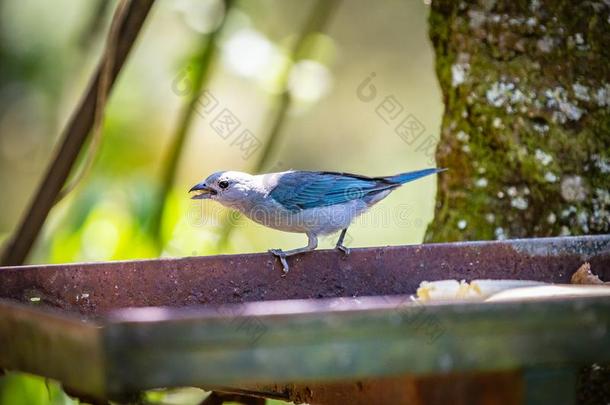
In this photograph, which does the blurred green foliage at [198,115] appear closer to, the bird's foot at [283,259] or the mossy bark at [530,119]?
the bird's foot at [283,259]

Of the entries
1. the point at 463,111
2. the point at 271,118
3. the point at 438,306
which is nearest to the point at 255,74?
the point at 271,118

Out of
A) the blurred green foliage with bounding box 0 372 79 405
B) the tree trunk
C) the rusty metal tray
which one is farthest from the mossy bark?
the blurred green foliage with bounding box 0 372 79 405

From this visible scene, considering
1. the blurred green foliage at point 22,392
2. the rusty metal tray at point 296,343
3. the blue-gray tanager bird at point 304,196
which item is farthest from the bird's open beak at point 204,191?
the rusty metal tray at point 296,343

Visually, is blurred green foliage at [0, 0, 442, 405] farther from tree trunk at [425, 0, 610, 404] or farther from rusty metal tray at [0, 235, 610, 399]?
rusty metal tray at [0, 235, 610, 399]

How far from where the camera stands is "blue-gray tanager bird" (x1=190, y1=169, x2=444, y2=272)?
199 inches

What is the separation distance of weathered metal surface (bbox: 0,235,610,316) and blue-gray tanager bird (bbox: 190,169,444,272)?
1143 millimetres

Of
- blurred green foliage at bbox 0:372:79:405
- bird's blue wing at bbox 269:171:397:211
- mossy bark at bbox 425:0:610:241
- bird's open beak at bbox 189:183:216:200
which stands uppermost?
mossy bark at bbox 425:0:610:241

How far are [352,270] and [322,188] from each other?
1.41 meters

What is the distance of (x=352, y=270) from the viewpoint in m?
3.78

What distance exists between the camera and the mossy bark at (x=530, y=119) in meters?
4.36

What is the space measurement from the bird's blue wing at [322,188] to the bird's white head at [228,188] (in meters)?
0.15

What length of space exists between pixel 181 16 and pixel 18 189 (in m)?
3.01

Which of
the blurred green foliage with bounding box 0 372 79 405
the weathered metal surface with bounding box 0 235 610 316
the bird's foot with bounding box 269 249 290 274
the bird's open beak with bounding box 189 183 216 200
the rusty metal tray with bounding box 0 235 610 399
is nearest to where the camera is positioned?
the rusty metal tray with bounding box 0 235 610 399

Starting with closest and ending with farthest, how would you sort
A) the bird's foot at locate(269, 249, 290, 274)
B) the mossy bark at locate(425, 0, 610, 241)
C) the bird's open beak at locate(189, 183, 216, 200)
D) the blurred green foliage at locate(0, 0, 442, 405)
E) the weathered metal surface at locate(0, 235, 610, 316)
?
1. the weathered metal surface at locate(0, 235, 610, 316)
2. the bird's foot at locate(269, 249, 290, 274)
3. the mossy bark at locate(425, 0, 610, 241)
4. the bird's open beak at locate(189, 183, 216, 200)
5. the blurred green foliage at locate(0, 0, 442, 405)
